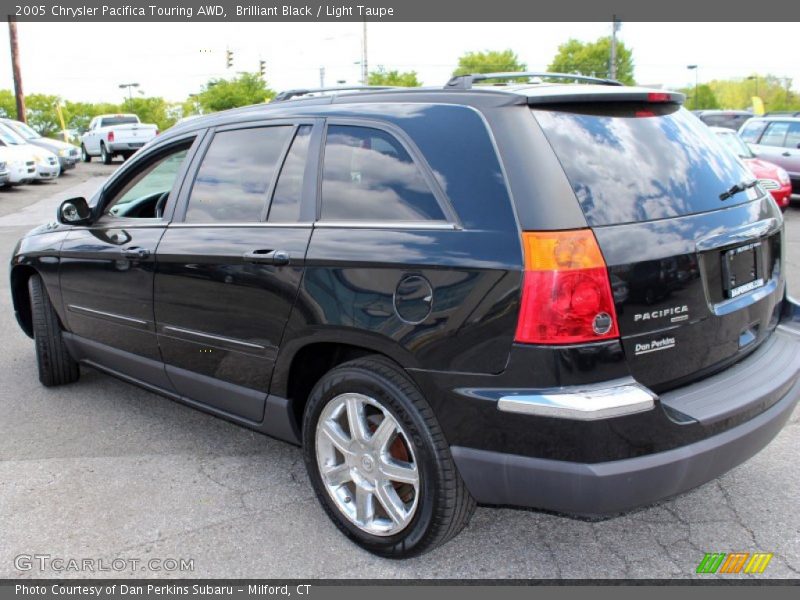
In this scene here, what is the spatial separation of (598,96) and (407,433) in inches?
56.5

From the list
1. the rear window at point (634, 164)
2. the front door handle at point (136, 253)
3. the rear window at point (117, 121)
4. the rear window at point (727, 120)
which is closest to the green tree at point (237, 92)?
the rear window at point (117, 121)

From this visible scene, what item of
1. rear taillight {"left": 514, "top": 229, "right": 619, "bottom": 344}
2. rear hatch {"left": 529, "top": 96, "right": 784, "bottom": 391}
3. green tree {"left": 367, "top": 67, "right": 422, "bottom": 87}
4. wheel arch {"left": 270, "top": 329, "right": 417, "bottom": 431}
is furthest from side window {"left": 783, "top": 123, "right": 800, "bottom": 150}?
green tree {"left": 367, "top": 67, "right": 422, "bottom": 87}

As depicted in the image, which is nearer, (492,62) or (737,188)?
(737,188)

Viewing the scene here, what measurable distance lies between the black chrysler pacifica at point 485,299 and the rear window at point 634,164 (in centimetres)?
1

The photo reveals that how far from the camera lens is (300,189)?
3311 millimetres

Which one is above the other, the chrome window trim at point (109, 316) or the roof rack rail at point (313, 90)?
the roof rack rail at point (313, 90)

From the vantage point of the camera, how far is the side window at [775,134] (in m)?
15.4

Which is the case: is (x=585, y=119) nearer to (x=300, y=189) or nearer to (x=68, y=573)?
(x=300, y=189)

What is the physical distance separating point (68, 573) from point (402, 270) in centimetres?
178

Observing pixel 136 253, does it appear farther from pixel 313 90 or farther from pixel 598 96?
pixel 598 96

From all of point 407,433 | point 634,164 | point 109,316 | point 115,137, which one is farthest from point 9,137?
point 634,164

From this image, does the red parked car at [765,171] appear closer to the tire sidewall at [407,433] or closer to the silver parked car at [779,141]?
the silver parked car at [779,141]

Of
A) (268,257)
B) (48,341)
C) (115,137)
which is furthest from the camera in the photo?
(115,137)

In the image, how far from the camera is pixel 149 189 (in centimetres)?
471
